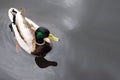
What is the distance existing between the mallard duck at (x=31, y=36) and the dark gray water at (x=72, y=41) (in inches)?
3.2

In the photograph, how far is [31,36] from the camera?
506cm

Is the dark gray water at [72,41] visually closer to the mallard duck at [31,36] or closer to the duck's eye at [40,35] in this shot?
the mallard duck at [31,36]

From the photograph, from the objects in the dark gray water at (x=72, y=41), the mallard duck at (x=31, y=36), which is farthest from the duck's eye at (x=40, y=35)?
the dark gray water at (x=72, y=41)

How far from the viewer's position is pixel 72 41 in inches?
209

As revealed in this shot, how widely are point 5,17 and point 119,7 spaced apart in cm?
136

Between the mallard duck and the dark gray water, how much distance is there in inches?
3.2

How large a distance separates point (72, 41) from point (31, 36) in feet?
1.64

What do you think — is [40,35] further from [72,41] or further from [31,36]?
[72,41]

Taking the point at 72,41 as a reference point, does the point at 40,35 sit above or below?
below

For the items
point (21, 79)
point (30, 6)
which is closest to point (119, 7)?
point (30, 6)

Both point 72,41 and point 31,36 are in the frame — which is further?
point 72,41

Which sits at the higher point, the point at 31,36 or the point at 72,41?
the point at 72,41

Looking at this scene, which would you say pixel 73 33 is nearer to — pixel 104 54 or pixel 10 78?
pixel 104 54

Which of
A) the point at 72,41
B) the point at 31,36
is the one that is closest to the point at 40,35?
the point at 31,36
